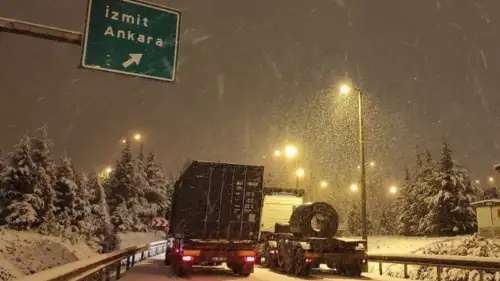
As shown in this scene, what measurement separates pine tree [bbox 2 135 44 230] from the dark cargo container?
22490 millimetres

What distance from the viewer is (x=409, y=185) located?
61.4 metres

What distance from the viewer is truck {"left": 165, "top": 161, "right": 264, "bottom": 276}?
16875mm

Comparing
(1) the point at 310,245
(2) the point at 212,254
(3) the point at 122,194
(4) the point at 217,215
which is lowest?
(2) the point at 212,254

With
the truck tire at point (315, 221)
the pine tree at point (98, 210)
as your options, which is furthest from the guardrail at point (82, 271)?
the pine tree at point (98, 210)

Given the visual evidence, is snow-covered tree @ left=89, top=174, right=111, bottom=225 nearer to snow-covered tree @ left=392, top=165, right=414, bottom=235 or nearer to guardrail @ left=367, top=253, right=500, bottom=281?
snow-covered tree @ left=392, top=165, right=414, bottom=235

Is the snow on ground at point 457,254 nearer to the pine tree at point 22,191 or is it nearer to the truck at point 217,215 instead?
the truck at point 217,215

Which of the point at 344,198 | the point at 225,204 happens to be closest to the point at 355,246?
the point at 225,204

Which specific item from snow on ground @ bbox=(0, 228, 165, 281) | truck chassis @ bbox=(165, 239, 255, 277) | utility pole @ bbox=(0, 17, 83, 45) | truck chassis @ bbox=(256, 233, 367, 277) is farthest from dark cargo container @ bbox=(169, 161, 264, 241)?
utility pole @ bbox=(0, 17, 83, 45)

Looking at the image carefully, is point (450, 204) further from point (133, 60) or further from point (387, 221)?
point (133, 60)

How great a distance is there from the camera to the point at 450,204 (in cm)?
4581

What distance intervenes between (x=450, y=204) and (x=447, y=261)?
107 feet

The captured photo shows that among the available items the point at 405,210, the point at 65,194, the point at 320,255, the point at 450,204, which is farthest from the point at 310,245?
the point at 405,210

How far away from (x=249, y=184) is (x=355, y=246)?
4.57 m

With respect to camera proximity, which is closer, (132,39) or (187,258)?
(132,39)
